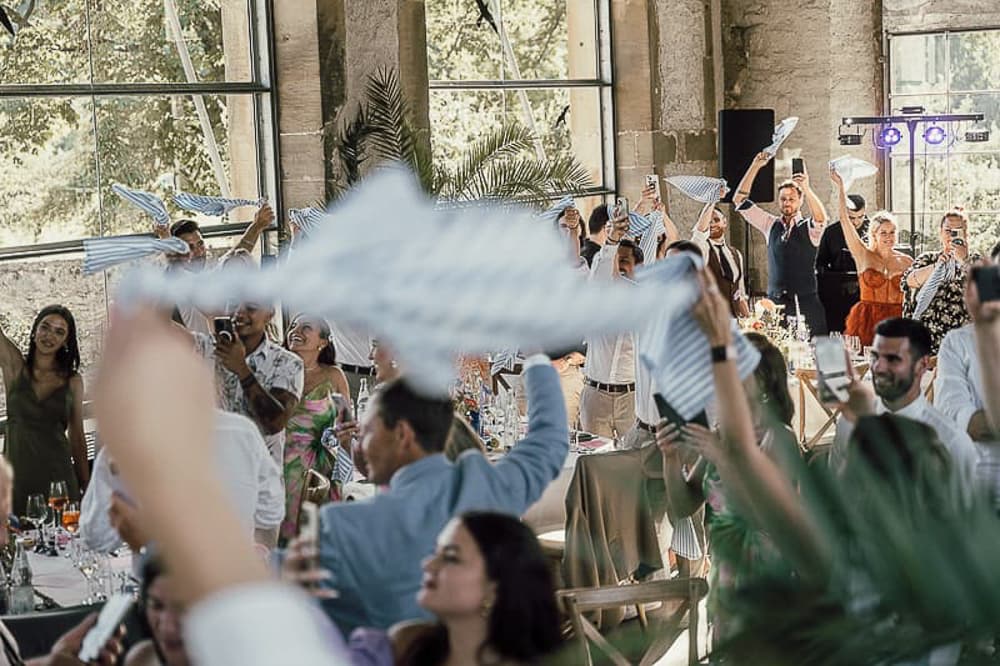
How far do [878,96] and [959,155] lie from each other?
86cm

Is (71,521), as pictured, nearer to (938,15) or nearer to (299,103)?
(299,103)

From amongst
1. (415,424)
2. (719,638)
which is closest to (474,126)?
(415,424)

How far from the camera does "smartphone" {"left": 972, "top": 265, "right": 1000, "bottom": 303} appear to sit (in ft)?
4.62

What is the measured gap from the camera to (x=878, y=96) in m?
12.6

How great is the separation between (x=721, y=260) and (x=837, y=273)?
236cm

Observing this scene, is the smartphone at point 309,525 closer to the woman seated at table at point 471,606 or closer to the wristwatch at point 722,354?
the woman seated at table at point 471,606

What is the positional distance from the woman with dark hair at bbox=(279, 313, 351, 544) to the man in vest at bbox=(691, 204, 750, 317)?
8.98 feet

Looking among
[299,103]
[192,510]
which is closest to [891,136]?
[299,103]

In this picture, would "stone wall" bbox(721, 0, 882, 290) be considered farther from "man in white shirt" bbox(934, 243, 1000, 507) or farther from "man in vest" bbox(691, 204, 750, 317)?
"man in white shirt" bbox(934, 243, 1000, 507)

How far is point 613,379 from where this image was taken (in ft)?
21.4

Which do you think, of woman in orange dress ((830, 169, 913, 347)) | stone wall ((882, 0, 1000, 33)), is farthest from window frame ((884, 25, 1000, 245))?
woman in orange dress ((830, 169, 913, 347))

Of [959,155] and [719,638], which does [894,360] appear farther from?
[959,155]

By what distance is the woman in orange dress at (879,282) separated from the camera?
820cm

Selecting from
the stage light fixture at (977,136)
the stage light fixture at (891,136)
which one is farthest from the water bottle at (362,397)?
the stage light fixture at (977,136)
